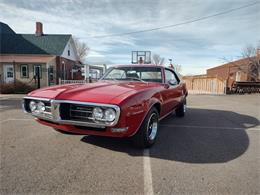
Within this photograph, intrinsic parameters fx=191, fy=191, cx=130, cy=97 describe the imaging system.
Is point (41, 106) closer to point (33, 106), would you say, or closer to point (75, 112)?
point (33, 106)

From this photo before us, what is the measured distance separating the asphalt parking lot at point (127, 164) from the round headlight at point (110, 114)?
73cm

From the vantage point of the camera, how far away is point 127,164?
297cm

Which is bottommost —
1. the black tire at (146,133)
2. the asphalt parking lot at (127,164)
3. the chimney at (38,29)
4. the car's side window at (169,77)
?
the asphalt parking lot at (127,164)

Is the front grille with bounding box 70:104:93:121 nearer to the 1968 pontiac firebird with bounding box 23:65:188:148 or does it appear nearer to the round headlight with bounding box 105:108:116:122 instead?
the 1968 pontiac firebird with bounding box 23:65:188:148

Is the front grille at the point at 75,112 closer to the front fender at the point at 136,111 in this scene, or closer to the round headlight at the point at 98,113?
the round headlight at the point at 98,113

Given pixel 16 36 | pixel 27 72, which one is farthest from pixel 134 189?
pixel 16 36

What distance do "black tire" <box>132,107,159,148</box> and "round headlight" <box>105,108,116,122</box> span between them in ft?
2.25

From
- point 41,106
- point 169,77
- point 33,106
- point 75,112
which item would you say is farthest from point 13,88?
point 75,112

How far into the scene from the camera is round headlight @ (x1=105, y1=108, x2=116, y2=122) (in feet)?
9.15

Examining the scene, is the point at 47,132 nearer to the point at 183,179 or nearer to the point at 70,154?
the point at 70,154

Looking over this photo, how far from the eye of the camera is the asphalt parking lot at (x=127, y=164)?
7.84 feet

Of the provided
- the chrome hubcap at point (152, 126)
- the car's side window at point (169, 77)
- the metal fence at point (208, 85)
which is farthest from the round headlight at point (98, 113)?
the metal fence at point (208, 85)

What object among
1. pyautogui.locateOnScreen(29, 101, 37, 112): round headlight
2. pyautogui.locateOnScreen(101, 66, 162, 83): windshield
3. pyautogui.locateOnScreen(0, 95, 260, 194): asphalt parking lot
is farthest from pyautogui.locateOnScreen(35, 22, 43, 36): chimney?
pyautogui.locateOnScreen(29, 101, 37, 112): round headlight

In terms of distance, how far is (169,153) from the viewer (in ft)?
11.2
